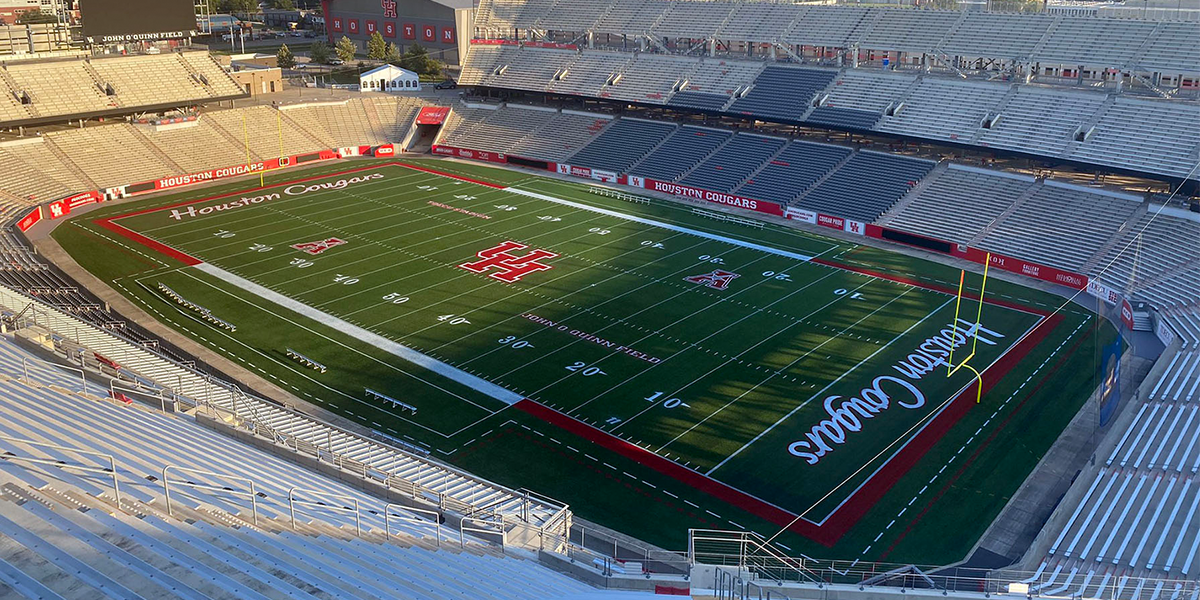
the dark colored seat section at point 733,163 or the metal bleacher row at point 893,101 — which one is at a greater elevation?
the metal bleacher row at point 893,101

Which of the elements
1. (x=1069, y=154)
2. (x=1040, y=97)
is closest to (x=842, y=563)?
(x=1069, y=154)

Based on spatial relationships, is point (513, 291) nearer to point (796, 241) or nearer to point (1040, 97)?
point (796, 241)

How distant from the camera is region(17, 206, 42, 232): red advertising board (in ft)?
128

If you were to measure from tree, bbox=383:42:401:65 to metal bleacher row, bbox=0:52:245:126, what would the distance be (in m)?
19.3

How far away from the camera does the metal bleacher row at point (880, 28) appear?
3959 centimetres

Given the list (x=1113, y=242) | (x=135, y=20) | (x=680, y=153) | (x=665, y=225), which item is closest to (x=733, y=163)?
(x=680, y=153)

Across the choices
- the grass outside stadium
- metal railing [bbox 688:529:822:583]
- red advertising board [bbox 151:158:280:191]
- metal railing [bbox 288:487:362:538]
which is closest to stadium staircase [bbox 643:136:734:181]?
the grass outside stadium

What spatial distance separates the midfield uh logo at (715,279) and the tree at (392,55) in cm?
4701

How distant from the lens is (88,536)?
1126 cm

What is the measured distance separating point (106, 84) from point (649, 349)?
38008 millimetres

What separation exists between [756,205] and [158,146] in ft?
101

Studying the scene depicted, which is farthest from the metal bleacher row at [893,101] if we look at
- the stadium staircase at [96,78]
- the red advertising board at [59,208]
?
the red advertising board at [59,208]

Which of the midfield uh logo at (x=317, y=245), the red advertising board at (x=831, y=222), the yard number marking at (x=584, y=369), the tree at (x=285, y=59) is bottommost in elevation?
the yard number marking at (x=584, y=369)

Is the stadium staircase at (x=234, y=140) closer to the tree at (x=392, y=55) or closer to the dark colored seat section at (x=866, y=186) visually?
the tree at (x=392, y=55)
